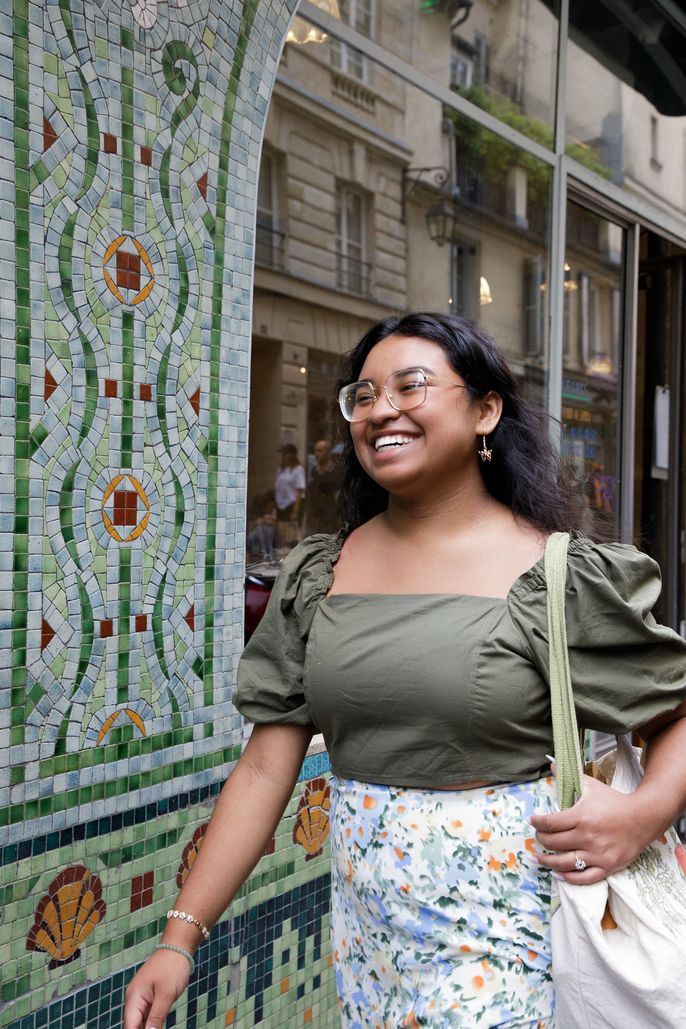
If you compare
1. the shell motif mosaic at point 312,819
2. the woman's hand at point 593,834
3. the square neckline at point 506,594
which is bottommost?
the shell motif mosaic at point 312,819

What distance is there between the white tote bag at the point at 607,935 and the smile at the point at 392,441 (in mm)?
336

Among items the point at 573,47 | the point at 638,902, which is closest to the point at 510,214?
the point at 573,47

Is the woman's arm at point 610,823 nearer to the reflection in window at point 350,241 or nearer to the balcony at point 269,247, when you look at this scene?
the balcony at point 269,247

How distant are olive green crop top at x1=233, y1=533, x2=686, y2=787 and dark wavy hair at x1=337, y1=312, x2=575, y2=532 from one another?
6.0 inches

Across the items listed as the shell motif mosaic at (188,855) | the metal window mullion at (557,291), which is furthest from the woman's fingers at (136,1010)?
the metal window mullion at (557,291)

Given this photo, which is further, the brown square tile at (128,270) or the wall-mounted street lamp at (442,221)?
the wall-mounted street lamp at (442,221)

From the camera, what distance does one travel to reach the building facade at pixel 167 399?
7.75 feet

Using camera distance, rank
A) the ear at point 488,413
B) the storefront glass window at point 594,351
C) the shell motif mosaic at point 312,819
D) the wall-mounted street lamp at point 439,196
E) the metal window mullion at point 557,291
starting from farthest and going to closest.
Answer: the storefront glass window at point 594,351, the metal window mullion at point 557,291, the wall-mounted street lamp at point 439,196, the shell motif mosaic at point 312,819, the ear at point 488,413

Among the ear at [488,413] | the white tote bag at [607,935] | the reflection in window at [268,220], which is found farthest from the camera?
the reflection in window at [268,220]

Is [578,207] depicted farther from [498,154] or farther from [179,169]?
[179,169]

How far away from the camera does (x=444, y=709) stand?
168cm

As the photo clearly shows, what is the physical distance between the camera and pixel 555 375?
5.17 m

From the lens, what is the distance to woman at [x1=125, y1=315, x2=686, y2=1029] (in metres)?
1.67

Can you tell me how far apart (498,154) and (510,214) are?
279 millimetres
